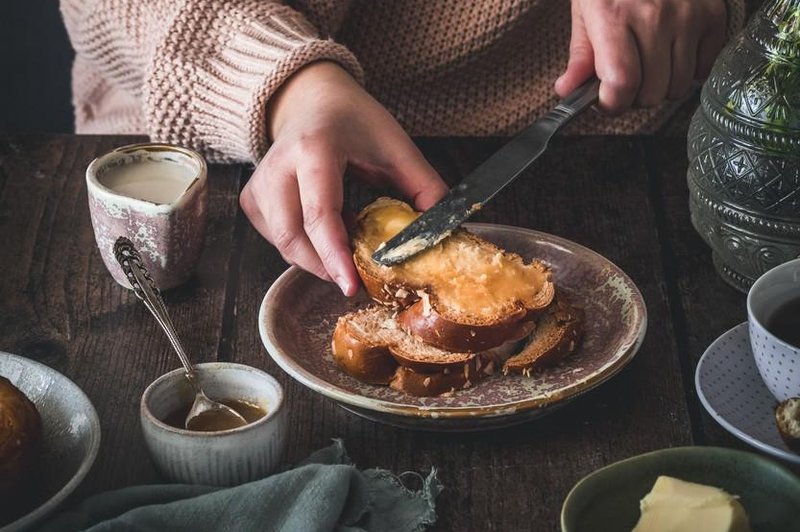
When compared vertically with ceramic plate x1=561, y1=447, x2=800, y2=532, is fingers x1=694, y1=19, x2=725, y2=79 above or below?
above

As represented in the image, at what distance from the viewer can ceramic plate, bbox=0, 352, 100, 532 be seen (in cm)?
103

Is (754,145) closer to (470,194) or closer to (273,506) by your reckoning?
(470,194)

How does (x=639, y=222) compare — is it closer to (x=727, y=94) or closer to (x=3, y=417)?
(x=727, y=94)

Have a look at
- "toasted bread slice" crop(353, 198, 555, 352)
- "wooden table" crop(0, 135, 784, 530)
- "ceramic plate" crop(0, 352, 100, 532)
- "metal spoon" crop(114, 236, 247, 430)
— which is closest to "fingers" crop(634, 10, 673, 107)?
"wooden table" crop(0, 135, 784, 530)

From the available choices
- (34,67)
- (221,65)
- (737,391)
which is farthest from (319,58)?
(34,67)

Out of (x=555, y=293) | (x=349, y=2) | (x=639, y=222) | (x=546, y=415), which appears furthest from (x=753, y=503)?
(x=349, y=2)

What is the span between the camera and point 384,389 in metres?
1.22

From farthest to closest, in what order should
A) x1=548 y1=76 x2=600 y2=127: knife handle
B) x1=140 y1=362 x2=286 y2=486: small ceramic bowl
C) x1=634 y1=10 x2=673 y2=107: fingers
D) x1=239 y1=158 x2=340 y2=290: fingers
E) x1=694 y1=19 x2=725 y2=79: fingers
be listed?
x1=694 y1=19 x2=725 y2=79: fingers, x1=634 y1=10 x2=673 y2=107: fingers, x1=548 y1=76 x2=600 y2=127: knife handle, x1=239 y1=158 x2=340 y2=290: fingers, x1=140 y1=362 x2=286 y2=486: small ceramic bowl

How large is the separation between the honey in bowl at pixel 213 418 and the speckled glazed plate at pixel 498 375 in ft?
0.22

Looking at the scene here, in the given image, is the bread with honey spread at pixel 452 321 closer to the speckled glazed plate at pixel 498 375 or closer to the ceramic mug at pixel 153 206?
the speckled glazed plate at pixel 498 375

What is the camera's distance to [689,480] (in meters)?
1.01

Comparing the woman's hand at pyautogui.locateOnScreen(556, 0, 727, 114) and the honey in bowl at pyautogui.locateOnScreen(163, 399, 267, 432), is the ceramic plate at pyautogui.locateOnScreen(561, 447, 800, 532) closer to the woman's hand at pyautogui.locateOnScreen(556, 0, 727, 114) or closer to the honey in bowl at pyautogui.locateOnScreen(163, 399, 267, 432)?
the honey in bowl at pyautogui.locateOnScreen(163, 399, 267, 432)

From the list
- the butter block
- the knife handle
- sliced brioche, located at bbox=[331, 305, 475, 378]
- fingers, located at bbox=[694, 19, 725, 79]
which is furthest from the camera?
fingers, located at bbox=[694, 19, 725, 79]

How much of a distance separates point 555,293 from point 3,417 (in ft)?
1.99
